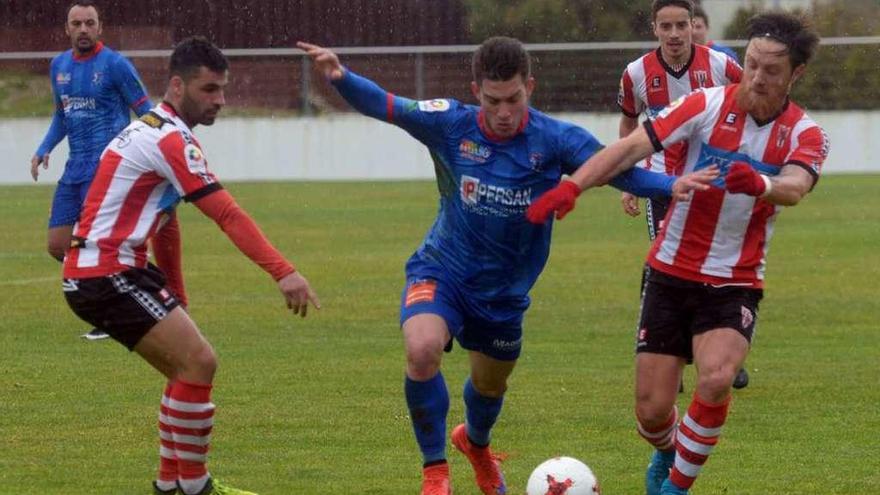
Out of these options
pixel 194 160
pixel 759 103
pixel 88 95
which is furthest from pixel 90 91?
pixel 759 103

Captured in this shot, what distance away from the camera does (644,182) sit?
674 cm

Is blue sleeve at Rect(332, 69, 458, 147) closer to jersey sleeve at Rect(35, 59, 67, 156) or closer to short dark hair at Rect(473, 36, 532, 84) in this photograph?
short dark hair at Rect(473, 36, 532, 84)

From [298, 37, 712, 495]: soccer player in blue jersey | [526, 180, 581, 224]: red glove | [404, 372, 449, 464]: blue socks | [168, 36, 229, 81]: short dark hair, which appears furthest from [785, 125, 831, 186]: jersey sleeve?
[168, 36, 229, 81]: short dark hair

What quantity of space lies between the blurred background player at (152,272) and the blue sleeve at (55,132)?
6117mm

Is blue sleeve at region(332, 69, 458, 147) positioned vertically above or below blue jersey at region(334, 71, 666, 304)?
above

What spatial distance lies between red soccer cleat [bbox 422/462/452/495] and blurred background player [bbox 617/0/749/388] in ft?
9.72

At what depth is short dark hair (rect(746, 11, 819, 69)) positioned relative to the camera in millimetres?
6582

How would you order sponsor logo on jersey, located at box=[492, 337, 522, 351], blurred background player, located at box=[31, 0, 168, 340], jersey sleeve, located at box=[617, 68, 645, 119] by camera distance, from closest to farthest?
sponsor logo on jersey, located at box=[492, 337, 522, 351]
jersey sleeve, located at box=[617, 68, 645, 119]
blurred background player, located at box=[31, 0, 168, 340]

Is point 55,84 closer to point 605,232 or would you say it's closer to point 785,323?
point 785,323

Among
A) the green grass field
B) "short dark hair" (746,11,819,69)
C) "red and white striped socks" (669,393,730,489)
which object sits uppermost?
"short dark hair" (746,11,819,69)

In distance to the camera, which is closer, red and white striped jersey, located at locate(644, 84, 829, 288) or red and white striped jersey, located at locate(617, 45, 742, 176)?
red and white striped jersey, located at locate(644, 84, 829, 288)

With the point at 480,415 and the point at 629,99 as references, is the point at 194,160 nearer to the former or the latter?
the point at 480,415

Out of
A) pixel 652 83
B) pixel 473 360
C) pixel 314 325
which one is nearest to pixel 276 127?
pixel 314 325

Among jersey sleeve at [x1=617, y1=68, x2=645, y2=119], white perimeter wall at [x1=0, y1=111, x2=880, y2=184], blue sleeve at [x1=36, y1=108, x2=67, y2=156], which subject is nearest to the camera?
jersey sleeve at [x1=617, y1=68, x2=645, y2=119]
